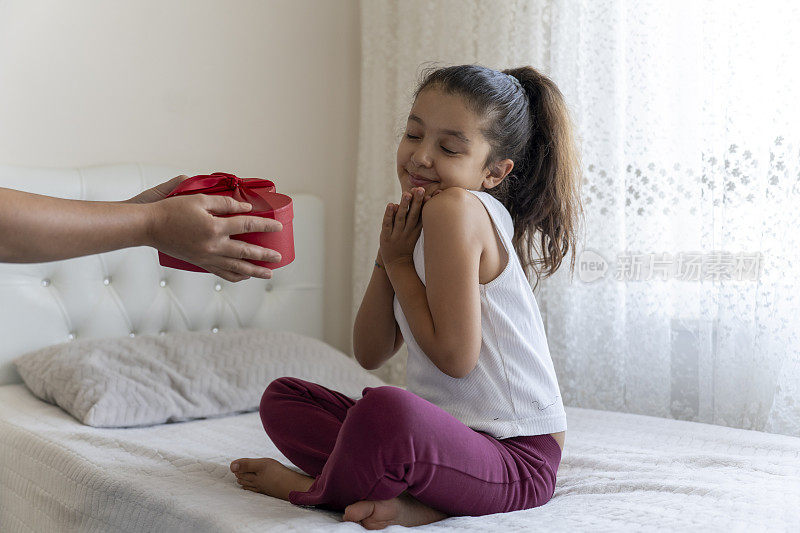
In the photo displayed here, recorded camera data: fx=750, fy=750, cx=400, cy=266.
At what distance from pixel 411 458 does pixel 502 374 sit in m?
0.30

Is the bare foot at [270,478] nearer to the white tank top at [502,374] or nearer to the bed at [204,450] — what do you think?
the bed at [204,450]

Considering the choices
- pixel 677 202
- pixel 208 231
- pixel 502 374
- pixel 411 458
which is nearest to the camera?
pixel 411 458

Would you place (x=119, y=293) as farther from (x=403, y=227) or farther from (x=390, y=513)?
(x=390, y=513)

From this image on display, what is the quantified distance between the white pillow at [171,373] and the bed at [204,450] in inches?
1.5

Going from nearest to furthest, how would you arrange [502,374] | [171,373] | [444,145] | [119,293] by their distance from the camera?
[502,374] → [444,145] → [171,373] → [119,293]

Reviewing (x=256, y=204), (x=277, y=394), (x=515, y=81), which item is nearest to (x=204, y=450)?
(x=277, y=394)

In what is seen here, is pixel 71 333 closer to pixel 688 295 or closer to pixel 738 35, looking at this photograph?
pixel 688 295

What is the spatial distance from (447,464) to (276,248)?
0.46 metres

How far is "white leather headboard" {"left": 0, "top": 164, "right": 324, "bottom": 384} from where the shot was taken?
2.04 m

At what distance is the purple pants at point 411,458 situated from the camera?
1.06 metres

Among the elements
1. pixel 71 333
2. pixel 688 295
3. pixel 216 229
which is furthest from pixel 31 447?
pixel 688 295

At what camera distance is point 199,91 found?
2.49 meters

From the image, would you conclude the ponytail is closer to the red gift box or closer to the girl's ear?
the girl's ear

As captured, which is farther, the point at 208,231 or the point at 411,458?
the point at 208,231
